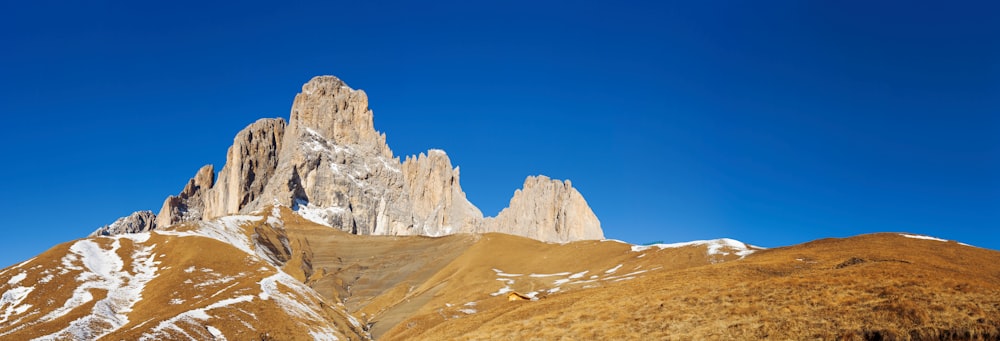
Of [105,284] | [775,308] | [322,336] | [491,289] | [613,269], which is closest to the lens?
[775,308]

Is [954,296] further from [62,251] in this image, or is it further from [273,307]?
[62,251]

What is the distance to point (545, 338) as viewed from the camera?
118 feet

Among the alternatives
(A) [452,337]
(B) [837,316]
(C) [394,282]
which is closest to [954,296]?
(B) [837,316]

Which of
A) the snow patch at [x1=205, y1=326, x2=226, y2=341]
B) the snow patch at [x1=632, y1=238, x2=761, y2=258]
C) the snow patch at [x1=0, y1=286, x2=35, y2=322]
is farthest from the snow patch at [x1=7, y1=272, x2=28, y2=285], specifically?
Answer: the snow patch at [x1=632, y1=238, x2=761, y2=258]

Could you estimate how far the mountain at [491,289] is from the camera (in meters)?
29.7

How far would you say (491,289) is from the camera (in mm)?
82812

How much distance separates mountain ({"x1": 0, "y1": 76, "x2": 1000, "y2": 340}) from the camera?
29.7 m

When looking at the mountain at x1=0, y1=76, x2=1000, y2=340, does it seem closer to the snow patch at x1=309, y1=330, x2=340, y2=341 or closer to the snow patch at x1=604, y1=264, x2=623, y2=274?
the snow patch at x1=309, y1=330, x2=340, y2=341

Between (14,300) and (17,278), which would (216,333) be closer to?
(14,300)

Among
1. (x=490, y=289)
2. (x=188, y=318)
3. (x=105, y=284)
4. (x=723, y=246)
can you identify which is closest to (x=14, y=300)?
(x=105, y=284)

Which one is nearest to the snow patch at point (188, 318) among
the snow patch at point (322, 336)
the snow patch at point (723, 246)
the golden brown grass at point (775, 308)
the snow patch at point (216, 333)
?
the snow patch at point (216, 333)

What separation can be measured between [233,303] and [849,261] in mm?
61561

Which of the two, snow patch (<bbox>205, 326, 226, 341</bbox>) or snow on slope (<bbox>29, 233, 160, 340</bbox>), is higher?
snow on slope (<bbox>29, 233, 160, 340</bbox>)

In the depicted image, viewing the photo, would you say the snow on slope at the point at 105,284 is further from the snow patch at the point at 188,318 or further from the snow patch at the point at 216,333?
the snow patch at the point at 216,333
